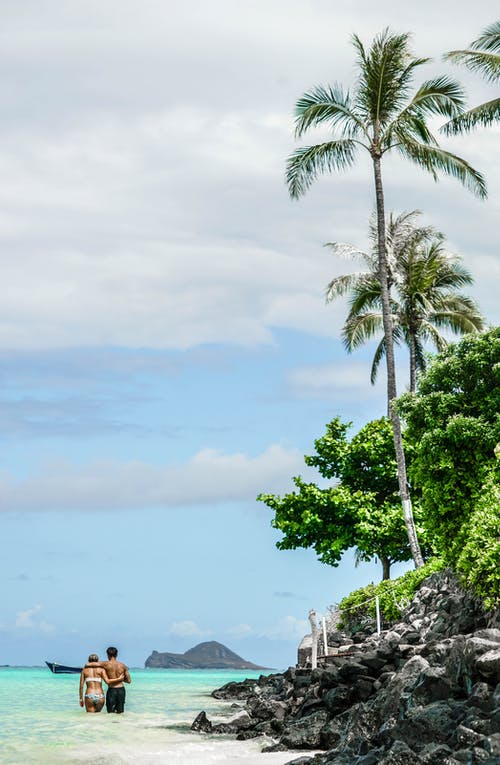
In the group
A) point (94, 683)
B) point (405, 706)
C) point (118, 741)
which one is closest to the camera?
point (405, 706)

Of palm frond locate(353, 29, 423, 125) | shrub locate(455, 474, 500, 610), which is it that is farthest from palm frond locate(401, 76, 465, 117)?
shrub locate(455, 474, 500, 610)

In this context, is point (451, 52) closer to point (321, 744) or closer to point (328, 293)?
point (328, 293)

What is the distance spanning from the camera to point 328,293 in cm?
3191

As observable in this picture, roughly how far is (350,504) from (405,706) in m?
22.8

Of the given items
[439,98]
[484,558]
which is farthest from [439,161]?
[484,558]

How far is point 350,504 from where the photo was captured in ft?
113

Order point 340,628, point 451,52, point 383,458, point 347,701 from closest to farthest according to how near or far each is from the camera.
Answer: point 347,701 < point 451,52 < point 340,628 < point 383,458

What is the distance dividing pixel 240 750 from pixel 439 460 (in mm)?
9936

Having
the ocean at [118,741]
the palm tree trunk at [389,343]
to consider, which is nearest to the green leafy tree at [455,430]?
the palm tree trunk at [389,343]

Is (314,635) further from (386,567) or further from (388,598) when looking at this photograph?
(386,567)

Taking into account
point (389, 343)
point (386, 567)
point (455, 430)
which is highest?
point (389, 343)

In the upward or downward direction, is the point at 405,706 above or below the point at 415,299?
below

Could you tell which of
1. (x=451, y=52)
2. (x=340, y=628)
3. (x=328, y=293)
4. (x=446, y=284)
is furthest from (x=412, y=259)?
(x=340, y=628)

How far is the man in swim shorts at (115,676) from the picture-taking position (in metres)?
20.0
